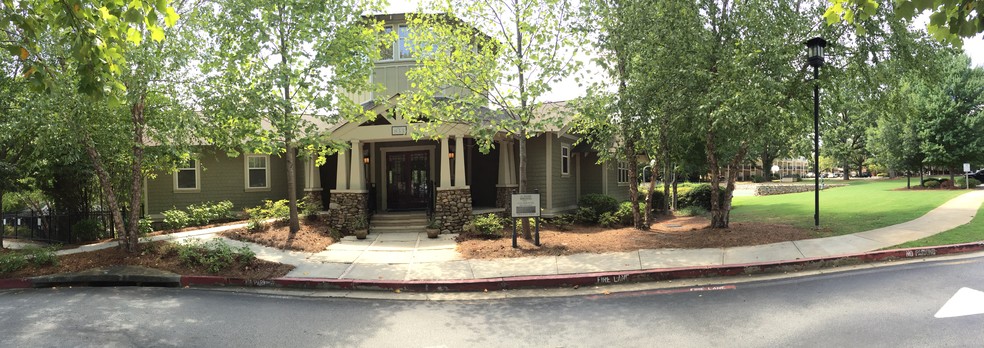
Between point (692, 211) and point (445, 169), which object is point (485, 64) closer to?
point (445, 169)

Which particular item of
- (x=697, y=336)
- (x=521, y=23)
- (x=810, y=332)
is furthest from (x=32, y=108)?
(x=810, y=332)

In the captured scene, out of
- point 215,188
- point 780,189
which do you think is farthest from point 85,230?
point 780,189

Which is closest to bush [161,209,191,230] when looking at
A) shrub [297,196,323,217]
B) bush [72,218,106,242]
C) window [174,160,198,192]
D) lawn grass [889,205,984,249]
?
bush [72,218,106,242]

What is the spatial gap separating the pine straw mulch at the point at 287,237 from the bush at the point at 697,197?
15103mm

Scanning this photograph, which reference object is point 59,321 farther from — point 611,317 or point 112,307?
point 611,317

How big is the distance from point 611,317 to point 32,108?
10.6 meters

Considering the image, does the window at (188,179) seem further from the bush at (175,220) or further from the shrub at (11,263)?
the shrub at (11,263)

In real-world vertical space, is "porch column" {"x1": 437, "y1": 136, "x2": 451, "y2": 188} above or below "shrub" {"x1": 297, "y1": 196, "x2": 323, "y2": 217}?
above

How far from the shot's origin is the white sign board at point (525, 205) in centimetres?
1067

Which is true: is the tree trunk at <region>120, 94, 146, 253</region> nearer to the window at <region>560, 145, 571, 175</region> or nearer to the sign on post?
the sign on post

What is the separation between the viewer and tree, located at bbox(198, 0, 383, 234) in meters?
10.4

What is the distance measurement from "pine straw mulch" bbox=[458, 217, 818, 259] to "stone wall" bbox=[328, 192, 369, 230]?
3.42 meters

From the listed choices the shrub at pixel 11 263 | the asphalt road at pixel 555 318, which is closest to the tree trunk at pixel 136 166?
the shrub at pixel 11 263

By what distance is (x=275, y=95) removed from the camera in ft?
35.7
